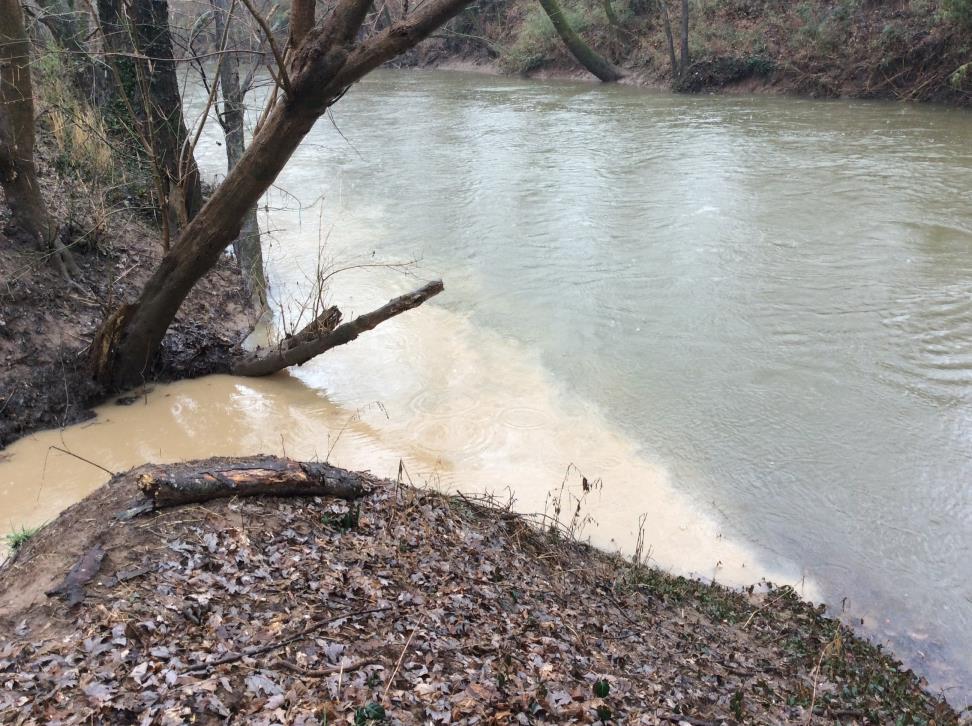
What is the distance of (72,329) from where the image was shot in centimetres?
777

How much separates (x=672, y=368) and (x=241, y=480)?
20.3 ft

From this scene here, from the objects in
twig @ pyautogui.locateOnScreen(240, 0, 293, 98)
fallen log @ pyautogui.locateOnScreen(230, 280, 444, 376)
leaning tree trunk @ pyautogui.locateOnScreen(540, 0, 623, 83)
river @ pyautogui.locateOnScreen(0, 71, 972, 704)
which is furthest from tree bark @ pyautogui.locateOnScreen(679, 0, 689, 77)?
twig @ pyautogui.locateOnScreen(240, 0, 293, 98)

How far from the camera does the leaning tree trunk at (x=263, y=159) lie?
581 centimetres

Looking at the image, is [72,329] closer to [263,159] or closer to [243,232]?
[263,159]

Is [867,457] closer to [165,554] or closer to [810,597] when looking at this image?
[810,597]

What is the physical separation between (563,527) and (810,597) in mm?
1946

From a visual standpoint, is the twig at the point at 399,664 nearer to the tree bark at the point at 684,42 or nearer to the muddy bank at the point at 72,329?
the muddy bank at the point at 72,329

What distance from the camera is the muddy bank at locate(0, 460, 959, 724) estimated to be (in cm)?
318

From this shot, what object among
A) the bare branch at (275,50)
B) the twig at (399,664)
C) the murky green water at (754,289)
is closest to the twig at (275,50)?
the bare branch at (275,50)

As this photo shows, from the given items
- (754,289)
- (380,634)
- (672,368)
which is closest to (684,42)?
(754,289)

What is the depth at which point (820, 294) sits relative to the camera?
11.2 meters

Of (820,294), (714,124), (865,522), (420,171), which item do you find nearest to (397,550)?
(865,522)

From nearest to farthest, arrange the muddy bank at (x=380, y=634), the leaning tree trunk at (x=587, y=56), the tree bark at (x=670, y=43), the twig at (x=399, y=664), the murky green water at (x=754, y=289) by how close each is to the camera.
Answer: the muddy bank at (x=380, y=634) → the twig at (x=399, y=664) → the murky green water at (x=754, y=289) → the tree bark at (x=670, y=43) → the leaning tree trunk at (x=587, y=56)

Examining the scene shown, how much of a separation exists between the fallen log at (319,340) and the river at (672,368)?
222 mm
